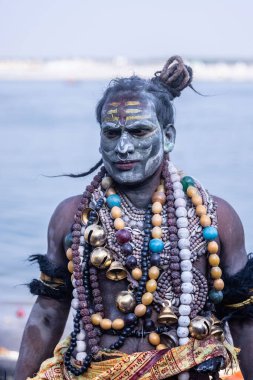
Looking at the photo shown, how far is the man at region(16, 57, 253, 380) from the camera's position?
516cm

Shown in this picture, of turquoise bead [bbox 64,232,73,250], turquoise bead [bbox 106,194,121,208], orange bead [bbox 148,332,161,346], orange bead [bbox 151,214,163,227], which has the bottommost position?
orange bead [bbox 148,332,161,346]

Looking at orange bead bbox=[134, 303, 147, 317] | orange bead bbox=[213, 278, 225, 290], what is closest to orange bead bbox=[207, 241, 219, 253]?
orange bead bbox=[213, 278, 225, 290]

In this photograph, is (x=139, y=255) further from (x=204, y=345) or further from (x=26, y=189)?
(x=26, y=189)

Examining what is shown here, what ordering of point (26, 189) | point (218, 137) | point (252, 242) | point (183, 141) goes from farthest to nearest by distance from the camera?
point (218, 137), point (183, 141), point (26, 189), point (252, 242)

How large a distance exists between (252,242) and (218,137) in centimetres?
1304

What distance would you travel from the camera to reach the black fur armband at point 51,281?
5.41 meters

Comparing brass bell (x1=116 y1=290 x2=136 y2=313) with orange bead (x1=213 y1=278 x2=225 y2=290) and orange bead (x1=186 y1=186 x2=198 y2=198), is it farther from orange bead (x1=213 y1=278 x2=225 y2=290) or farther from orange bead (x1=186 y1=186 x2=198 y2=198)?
orange bead (x1=186 y1=186 x2=198 y2=198)

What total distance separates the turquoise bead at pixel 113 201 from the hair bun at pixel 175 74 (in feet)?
1.72

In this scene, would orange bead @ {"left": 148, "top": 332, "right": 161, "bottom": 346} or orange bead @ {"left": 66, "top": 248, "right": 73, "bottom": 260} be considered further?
orange bead @ {"left": 66, "top": 248, "right": 73, "bottom": 260}

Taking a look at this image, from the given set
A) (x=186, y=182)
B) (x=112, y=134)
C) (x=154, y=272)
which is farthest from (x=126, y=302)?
(x=112, y=134)

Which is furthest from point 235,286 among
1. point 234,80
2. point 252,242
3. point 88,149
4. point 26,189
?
point 234,80

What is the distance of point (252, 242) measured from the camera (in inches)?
452

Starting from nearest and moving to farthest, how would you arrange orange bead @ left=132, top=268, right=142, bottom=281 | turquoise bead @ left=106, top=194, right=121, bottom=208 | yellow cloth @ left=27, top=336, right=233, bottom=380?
1. yellow cloth @ left=27, top=336, right=233, bottom=380
2. orange bead @ left=132, top=268, right=142, bottom=281
3. turquoise bead @ left=106, top=194, right=121, bottom=208

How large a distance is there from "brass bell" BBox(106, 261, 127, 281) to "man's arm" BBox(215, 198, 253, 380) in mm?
426
